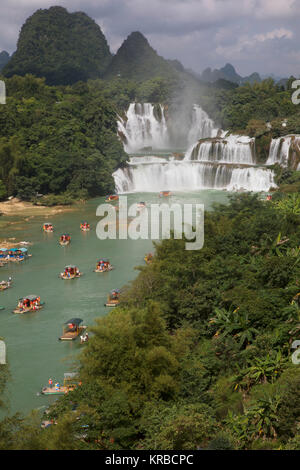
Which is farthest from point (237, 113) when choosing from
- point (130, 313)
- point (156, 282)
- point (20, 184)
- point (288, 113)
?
point (130, 313)

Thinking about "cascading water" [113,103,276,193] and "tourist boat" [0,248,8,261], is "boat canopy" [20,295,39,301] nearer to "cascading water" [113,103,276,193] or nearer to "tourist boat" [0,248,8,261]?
"tourist boat" [0,248,8,261]

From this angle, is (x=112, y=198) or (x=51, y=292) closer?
(x=51, y=292)

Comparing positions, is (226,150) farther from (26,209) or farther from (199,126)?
(26,209)

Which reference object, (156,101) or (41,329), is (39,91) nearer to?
(156,101)

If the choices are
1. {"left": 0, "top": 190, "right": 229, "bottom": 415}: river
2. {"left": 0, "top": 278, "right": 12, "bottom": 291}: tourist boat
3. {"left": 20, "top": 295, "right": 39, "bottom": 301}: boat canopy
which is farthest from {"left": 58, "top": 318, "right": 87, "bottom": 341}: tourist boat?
{"left": 0, "top": 278, "right": 12, "bottom": 291}: tourist boat

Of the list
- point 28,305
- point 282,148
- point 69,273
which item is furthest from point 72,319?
point 282,148

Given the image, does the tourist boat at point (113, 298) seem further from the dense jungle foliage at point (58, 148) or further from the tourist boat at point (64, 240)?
the dense jungle foliage at point (58, 148)
